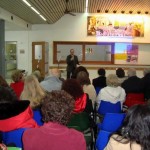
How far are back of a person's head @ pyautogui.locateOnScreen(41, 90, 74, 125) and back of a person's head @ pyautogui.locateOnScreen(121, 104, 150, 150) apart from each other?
51 cm

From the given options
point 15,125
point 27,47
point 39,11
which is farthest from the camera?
point 27,47

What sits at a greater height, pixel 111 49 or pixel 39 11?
pixel 39 11

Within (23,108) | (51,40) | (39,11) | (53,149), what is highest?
(39,11)

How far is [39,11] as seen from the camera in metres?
10.3

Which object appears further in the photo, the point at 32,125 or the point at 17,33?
the point at 17,33

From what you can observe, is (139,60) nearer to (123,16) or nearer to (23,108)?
(123,16)

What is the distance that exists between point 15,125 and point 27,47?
39.3 feet

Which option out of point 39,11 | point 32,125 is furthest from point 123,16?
point 32,125

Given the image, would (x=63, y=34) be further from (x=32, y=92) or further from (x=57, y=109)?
(x=57, y=109)

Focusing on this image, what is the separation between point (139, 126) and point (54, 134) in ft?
1.94

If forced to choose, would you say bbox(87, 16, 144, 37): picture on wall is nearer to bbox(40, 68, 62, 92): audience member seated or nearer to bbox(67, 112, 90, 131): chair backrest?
bbox(40, 68, 62, 92): audience member seated

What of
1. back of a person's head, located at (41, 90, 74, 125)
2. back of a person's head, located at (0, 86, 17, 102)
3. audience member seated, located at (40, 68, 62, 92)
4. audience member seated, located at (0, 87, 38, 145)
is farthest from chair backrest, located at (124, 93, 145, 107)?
back of a person's head, located at (41, 90, 74, 125)

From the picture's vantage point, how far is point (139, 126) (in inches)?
71.6

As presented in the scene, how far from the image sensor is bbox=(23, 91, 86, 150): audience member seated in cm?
201
